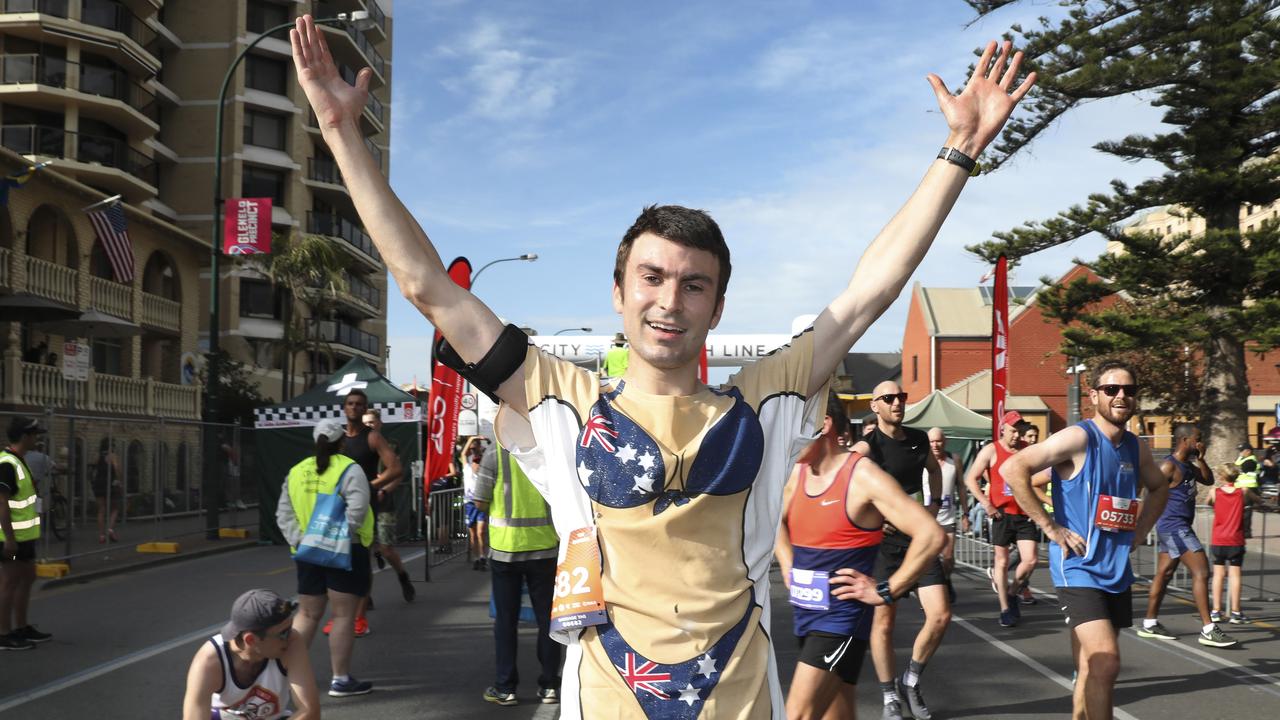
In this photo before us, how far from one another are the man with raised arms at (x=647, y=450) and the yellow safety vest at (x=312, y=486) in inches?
216

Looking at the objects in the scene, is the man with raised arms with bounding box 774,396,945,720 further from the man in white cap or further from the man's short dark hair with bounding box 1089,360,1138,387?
the man in white cap

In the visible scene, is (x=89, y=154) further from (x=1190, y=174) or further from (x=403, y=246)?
(x=403, y=246)

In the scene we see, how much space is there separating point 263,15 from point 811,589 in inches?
1848

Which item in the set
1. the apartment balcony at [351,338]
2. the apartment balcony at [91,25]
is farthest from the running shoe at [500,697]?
the apartment balcony at [351,338]

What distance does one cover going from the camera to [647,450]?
2033 mm

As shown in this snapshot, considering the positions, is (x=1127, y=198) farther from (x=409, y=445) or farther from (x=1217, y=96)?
(x=409, y=445)

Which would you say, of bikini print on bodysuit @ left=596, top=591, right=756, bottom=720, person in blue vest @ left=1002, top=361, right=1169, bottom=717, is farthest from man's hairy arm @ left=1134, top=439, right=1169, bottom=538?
bikini print on bodysuit @ left=596, top=591, right=756, bottom=720

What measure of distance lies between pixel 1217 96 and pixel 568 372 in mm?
25664

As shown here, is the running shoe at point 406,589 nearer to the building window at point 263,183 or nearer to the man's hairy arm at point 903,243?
the man's hairy arm at point 903,243

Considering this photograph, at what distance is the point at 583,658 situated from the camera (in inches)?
80.8

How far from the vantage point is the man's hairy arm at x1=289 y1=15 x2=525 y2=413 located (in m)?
2.03

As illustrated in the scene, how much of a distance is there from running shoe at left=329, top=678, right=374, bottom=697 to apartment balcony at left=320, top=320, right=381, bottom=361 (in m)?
39.7

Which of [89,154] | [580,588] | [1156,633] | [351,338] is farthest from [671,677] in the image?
[351,338]

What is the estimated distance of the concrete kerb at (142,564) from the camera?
1369 cm
